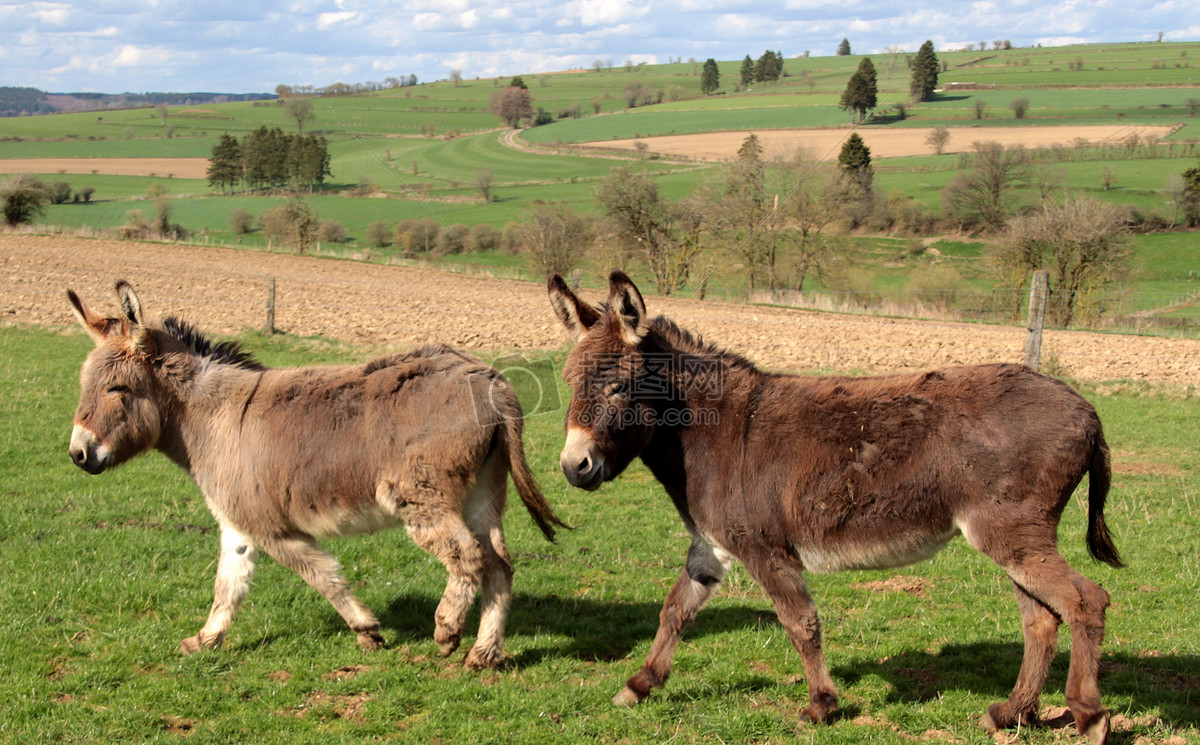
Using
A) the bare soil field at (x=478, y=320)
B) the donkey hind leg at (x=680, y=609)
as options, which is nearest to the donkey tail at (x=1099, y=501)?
the donkey hind leg at (x=680, y=609)

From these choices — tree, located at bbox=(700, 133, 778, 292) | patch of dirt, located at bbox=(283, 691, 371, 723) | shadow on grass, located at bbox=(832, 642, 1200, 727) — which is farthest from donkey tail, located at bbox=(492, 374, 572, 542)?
tree, located at bbox=(700, 133, 778, 292)

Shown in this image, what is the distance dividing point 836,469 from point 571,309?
1.82m

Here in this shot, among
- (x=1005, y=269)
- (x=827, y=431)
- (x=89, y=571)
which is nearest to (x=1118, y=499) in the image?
(x=827, y=431)

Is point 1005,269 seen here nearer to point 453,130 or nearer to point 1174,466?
point 1174,466

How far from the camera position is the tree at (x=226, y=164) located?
69000 millimetres

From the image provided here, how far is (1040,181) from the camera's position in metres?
48.1

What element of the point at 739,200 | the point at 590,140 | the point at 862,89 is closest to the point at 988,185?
the point at 739,200

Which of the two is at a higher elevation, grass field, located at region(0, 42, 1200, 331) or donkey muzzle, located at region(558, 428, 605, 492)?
grass field, located at region(0, 42, 1200, 331)

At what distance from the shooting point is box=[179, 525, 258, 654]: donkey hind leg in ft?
17.4

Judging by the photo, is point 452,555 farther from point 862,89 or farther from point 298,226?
point 298,226

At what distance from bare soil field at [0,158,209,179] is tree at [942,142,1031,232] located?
218ft

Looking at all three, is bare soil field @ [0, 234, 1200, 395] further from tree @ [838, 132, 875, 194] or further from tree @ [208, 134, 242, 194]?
tree @ [208, 134, 242, 194]

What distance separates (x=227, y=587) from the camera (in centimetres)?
543

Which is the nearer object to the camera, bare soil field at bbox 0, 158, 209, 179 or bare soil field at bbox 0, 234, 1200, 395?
bare soil field at bbox 0, 234, 1200, 395
